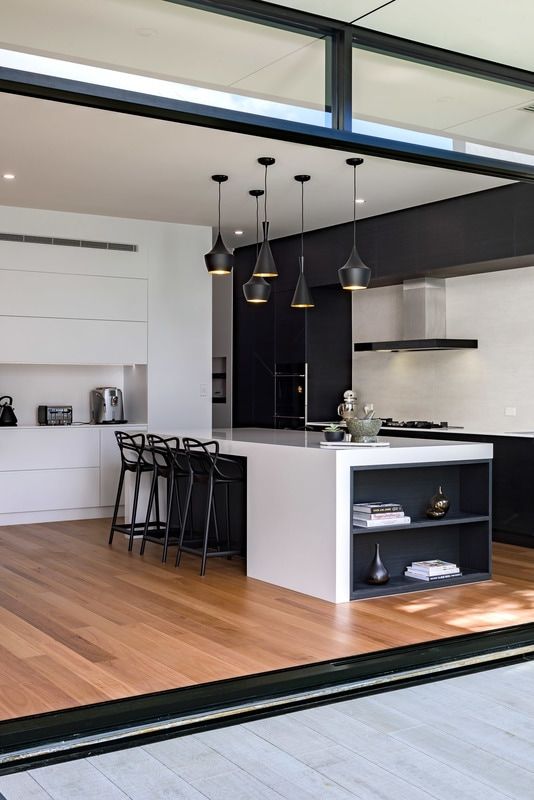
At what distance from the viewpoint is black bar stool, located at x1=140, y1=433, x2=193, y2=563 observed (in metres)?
6.23

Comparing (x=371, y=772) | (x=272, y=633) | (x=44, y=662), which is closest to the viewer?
(x=371, y=772)

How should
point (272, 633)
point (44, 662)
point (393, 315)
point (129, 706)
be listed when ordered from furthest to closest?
point (393, 315) < point (272, 633) < point (44, 662) < point (129, 706)

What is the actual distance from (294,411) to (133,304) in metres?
1.96

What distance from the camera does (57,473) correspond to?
25.6ft

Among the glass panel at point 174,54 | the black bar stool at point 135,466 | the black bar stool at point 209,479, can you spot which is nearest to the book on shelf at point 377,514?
the black bar stool at point 209,479

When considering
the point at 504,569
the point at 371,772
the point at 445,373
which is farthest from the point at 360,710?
the point at 445,373

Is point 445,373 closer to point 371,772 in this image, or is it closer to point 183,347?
point 183,347

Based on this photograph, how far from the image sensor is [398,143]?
11.8 feet

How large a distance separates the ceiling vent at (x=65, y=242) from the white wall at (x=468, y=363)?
237 centimetres

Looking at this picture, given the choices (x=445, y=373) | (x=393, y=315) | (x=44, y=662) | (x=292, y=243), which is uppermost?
(x=292, y=243)

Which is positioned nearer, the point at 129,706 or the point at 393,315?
the point at 129,706

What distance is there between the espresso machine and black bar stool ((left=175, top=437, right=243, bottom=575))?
201 centimetres

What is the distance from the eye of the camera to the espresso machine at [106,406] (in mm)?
8242

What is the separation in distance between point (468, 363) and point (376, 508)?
2799 mm
